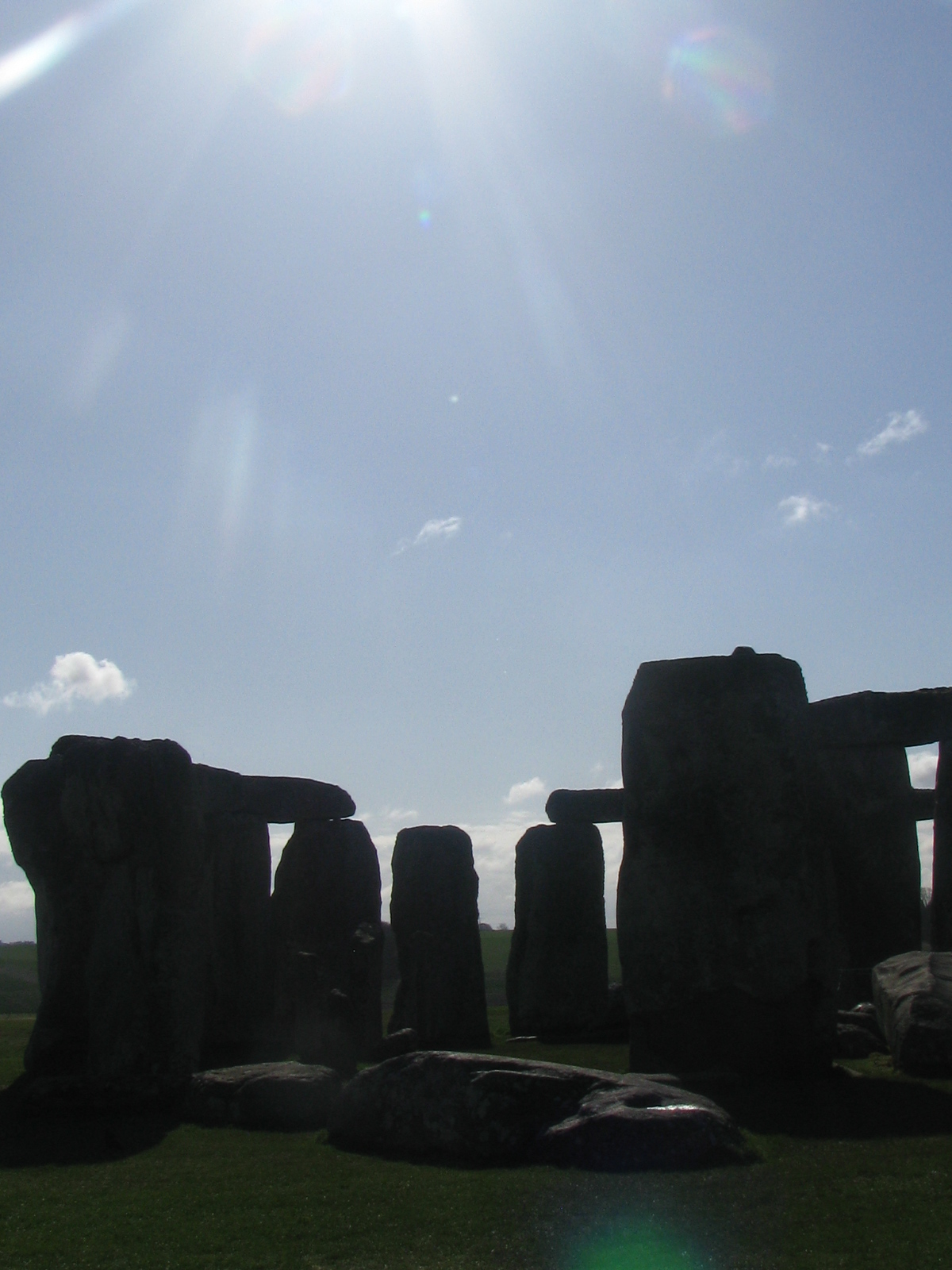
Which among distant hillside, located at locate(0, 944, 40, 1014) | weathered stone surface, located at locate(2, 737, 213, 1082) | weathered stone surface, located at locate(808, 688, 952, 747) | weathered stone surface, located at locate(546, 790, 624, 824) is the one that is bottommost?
distant hillside, located at locate(0, 944, 40, 1014)

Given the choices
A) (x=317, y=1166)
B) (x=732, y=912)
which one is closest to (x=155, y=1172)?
(x=317, y=1166)

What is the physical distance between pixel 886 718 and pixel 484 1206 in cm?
1209

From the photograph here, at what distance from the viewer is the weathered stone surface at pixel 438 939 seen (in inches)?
582

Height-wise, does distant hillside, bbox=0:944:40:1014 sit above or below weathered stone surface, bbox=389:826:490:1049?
below

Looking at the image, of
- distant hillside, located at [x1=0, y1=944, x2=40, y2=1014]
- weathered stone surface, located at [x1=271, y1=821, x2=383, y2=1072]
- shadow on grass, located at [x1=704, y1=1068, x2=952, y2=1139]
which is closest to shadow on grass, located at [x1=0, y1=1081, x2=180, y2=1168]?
weathered stone surface, located at [x1=271, y1=821, x2=383, y2=1072]

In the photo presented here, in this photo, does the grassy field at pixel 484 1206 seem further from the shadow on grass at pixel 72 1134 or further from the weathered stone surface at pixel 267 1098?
the weathered stone surface at pixel 267 1098

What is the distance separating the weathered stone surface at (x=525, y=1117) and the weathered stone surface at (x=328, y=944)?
428 centimetres

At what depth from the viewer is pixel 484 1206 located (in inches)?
207

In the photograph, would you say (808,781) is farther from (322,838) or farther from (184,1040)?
(322,838)

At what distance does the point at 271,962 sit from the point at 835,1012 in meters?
8.36

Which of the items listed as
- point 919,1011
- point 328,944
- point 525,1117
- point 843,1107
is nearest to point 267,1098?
point 525,1117

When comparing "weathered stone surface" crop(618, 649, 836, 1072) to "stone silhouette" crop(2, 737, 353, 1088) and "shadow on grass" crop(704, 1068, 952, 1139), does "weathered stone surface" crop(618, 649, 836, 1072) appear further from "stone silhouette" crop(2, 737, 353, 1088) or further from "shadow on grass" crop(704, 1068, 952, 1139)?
"stone silhouette" crop(2, 737, 353, 1088)

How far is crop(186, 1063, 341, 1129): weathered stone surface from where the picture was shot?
7777 millimetres

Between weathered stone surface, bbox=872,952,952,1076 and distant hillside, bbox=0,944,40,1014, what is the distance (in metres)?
18.0
